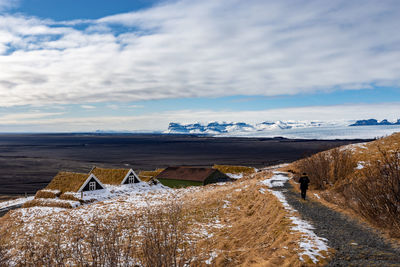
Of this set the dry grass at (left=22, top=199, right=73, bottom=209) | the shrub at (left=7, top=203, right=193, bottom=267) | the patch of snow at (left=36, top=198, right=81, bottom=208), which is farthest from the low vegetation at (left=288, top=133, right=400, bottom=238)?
the dry grass at (left=22, top=199, right=73, bottom=209)

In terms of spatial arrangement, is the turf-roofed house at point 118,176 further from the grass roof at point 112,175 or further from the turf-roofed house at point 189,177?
the turf-roofed house at point 189,177

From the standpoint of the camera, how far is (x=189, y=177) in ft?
161

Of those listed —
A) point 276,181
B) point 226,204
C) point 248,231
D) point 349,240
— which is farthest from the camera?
point 276,181

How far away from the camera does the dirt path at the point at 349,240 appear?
662 centimetres

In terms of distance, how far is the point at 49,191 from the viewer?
36.4 m

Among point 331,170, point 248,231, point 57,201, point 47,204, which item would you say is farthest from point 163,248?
point 47,204

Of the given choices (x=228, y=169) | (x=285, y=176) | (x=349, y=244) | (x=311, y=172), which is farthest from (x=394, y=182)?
(x=228, y=169)

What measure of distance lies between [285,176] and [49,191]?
105 feet

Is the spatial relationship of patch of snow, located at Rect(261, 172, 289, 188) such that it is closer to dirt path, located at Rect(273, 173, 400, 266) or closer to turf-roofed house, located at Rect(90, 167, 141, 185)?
dirt path, located at Rect(273, 173, 400, 266)

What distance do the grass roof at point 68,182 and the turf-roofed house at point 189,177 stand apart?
55.8 ft

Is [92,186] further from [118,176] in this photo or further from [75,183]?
[118,176]

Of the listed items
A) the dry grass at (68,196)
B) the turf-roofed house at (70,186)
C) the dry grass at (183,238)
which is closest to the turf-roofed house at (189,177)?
the turf-roofed house at (70,186)

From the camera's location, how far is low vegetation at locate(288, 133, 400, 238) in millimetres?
8750

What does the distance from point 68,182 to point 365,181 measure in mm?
37639
